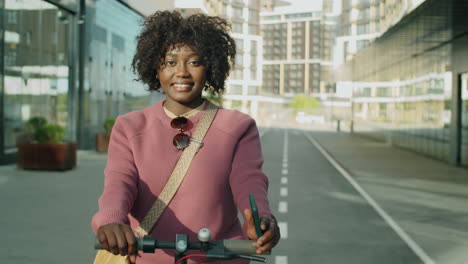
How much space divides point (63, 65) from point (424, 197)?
15453 mm

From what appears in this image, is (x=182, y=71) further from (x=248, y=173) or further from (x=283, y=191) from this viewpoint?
(x=283, y=191)

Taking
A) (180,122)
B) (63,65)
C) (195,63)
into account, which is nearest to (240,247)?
(180,122)

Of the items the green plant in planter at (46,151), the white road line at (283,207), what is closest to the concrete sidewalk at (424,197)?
the white road line at (283,207)

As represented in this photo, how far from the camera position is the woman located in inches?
93.7

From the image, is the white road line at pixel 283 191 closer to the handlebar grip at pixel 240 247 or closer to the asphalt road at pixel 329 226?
the asphalt road at pixel 329 226

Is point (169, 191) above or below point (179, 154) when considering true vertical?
below

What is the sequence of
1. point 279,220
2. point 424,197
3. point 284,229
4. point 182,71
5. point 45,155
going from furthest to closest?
point 45,155
point 424,197
point 279,220
point 284,229
point 182,71

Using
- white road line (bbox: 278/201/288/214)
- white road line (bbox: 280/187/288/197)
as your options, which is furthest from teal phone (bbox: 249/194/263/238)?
white road line (bbox: 280/187/288/197)

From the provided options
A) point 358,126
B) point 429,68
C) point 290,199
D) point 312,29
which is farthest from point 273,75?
point 290,199

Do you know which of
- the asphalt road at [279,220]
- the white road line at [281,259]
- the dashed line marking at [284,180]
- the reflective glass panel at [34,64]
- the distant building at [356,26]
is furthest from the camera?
the distant building at [356,26]

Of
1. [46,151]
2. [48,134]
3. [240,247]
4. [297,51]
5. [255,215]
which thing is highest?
[297,51]

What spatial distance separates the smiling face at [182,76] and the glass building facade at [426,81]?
44.1 feet

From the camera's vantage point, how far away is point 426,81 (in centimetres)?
2409

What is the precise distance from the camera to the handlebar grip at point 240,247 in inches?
83.8
